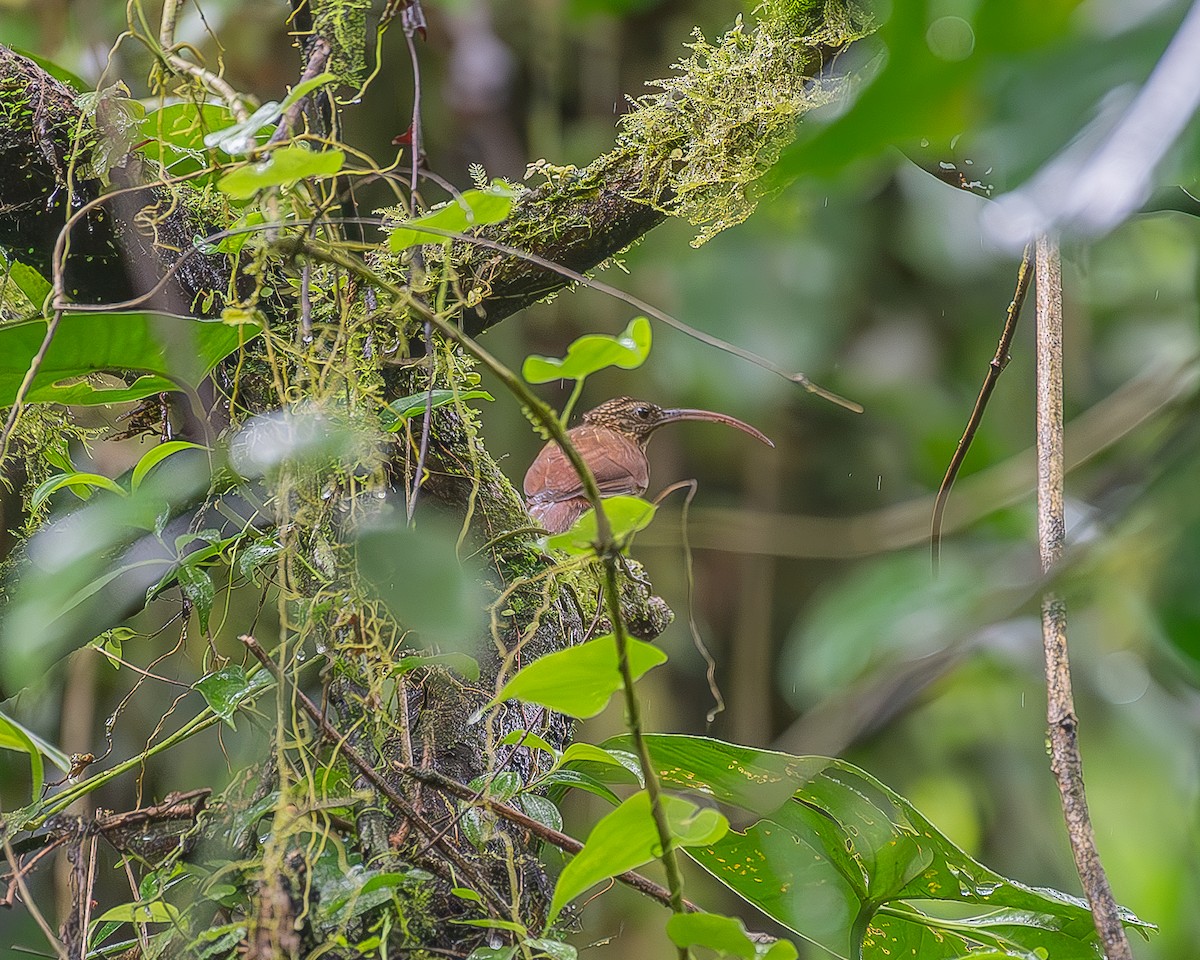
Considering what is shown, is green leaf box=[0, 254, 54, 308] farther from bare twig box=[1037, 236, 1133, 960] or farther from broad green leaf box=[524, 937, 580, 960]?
bare twig box=[1037, 236, 1133, 960]

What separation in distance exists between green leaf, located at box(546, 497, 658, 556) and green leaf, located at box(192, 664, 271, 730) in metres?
0.36

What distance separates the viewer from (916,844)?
873 mm

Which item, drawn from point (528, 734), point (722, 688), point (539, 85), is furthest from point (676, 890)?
point (539, 85)

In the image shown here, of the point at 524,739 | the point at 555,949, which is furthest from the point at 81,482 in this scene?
the point at 555,949

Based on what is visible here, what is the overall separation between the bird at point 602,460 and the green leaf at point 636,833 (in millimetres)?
998

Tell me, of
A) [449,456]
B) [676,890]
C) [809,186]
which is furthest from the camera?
[449,456]

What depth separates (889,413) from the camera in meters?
2.14

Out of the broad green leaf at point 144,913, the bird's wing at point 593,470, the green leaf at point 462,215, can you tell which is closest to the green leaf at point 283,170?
the green leaf at point 462,215

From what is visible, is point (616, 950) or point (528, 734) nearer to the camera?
point (528, 734)

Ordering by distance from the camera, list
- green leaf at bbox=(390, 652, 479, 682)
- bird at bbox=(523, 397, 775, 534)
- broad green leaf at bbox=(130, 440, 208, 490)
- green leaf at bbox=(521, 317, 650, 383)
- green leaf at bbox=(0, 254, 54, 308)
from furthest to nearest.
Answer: bird at bbox=(523, 397, 775, 534), green leaf at bbox=(0, 254, 54, 308), broad green leaf at bbox=(130, 440, 208, 490), green leaf at bbox=(390, 652, 479, 682), green leaf at bbox=(521, 317, 650, 383)

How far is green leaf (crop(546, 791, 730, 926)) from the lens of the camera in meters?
0.60

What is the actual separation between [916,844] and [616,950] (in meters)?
1.87

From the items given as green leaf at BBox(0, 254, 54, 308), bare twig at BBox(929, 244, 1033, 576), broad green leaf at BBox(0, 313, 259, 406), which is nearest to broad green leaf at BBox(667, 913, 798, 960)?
bare twig at BBox(929, 244, 1033, 576)

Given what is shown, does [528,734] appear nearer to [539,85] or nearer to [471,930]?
[471,930]
